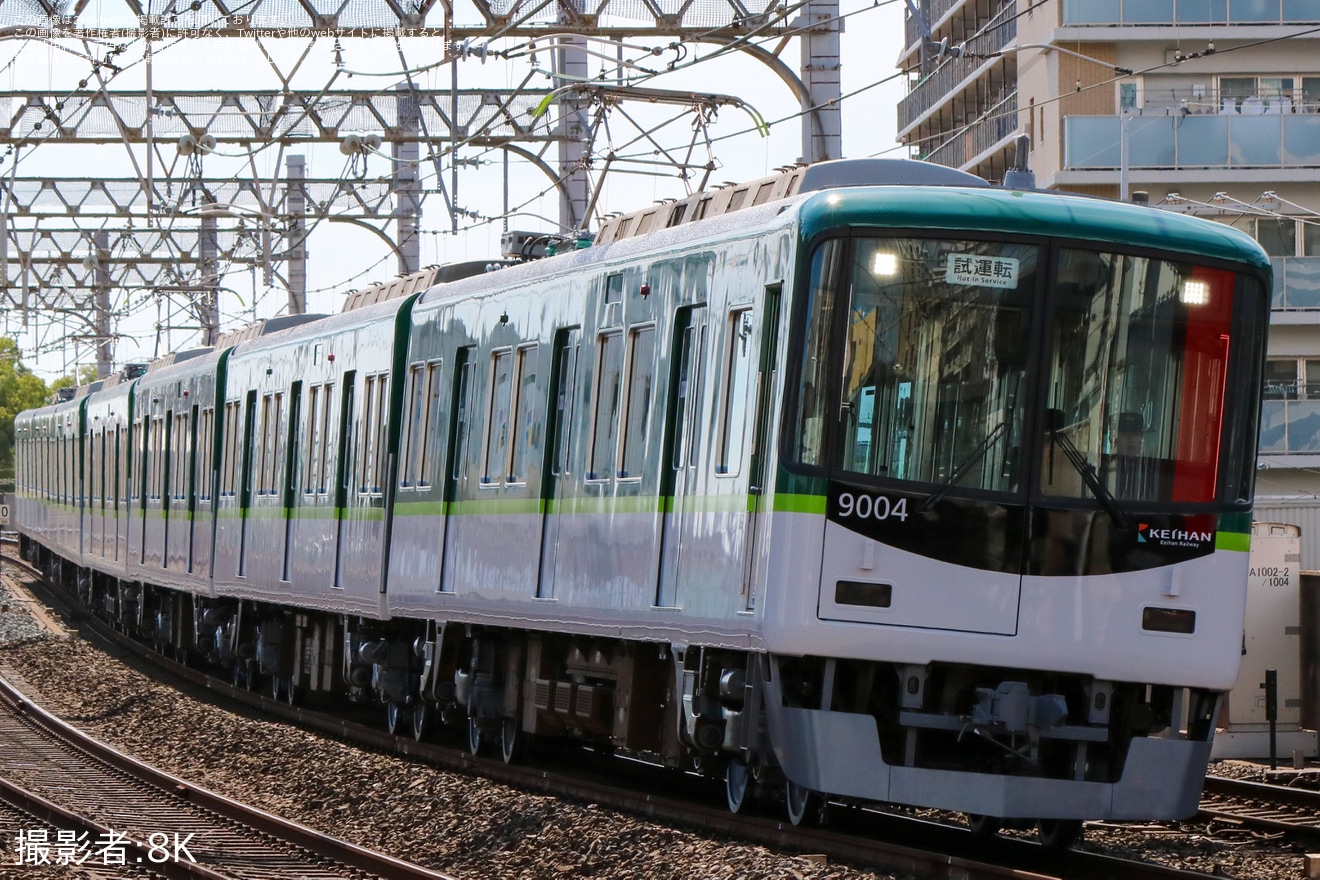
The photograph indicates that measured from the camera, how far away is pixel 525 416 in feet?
47.6

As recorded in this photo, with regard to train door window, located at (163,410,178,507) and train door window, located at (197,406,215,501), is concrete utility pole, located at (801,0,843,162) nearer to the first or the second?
train door window, located at (197,406,215,501)

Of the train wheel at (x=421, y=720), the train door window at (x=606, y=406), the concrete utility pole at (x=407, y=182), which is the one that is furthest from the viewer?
the concrete utility pole at (x=407, y=182)

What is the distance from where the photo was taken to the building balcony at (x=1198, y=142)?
140ft

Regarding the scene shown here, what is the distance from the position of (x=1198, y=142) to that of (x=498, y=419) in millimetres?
30737

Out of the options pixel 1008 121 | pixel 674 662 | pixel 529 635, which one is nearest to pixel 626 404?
pixel 674 662

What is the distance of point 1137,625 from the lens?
424 inches

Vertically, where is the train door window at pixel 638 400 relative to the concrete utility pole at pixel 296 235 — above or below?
below

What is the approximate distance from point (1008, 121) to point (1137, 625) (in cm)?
4297

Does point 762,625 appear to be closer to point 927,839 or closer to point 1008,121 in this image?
point 927,839

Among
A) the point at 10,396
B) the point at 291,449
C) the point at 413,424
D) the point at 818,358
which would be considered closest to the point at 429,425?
the point at 413,424

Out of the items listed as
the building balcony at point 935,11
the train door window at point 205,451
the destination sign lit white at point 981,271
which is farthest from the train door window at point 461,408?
the building balcony at point 935,11

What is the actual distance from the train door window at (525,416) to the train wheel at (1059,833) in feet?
13.9

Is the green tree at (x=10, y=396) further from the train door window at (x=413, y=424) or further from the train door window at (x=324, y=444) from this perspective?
the train door window at (x=413, y=424)

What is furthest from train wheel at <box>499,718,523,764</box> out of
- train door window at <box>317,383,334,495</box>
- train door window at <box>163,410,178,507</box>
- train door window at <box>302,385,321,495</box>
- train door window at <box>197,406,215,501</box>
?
train door window at <box>163,410,178,507</box>
